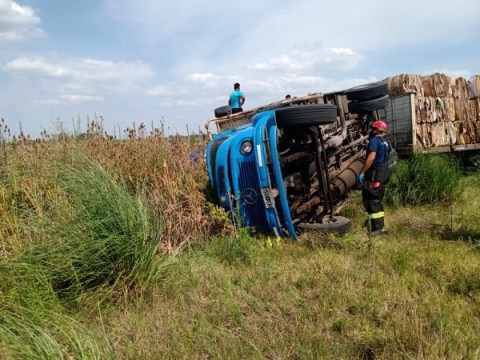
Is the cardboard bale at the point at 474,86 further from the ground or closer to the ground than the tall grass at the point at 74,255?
further from the ground

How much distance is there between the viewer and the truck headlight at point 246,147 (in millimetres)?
4695

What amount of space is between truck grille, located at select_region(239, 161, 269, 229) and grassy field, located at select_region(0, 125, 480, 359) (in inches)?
9.8

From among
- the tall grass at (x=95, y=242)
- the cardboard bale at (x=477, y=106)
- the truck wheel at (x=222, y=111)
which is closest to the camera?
the tall grass at (x=95, y=242)

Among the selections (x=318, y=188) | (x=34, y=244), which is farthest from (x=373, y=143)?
(x=34, y=244)

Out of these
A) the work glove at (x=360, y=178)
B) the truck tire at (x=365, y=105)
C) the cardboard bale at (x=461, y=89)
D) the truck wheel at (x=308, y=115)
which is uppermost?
the cardboard bale at (x=461, y=89)

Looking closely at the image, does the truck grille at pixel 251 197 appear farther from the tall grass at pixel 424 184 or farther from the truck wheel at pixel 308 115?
the tall grass at pixel 424 184

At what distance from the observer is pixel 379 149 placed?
16.9ft

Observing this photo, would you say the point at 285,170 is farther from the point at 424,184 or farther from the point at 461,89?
the point at 461,89

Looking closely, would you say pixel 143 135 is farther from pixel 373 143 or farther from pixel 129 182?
pixel 373 143

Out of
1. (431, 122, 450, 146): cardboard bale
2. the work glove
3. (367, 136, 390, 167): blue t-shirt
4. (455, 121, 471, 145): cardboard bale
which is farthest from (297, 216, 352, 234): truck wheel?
(455, 121, 471, 145): cardboard bale

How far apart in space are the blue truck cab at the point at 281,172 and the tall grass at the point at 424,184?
1570 mm

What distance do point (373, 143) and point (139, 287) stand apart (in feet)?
11.8

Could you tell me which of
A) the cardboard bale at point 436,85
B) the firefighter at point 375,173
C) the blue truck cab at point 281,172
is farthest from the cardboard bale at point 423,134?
the blue truck cab at point 281,172

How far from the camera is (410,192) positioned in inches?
246
